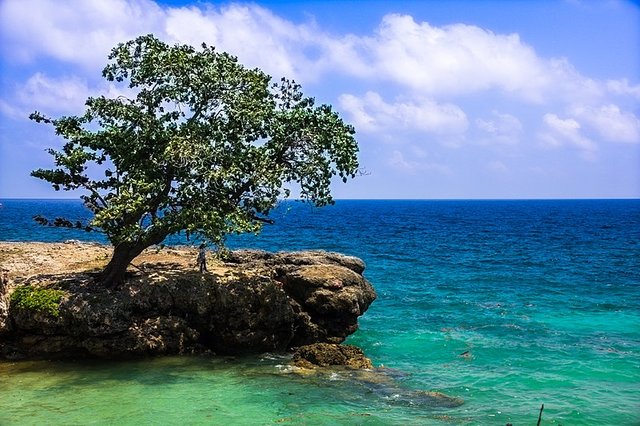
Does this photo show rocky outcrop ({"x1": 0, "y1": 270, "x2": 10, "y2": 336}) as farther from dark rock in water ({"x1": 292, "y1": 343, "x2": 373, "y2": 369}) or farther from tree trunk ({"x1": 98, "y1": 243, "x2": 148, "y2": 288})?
dark rock in water ({"x1": 292, "y1": 343, "x2": 373, "y2": 369})

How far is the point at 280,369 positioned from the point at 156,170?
9.40 meters

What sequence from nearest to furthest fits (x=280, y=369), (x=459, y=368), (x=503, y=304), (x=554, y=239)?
(x=280, y=369) < (x=459, y=368) < (x=503, y=304) < (x=554, y=239)

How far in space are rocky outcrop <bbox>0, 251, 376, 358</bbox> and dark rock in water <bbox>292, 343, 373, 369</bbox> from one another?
242 centimetres

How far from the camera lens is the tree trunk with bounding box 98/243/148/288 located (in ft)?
78.7

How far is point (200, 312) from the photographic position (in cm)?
2405

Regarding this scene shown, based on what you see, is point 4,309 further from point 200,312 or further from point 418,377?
point 418,377

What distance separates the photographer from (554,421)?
18.1 m

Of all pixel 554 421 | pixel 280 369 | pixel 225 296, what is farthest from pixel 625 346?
pixel 225 296

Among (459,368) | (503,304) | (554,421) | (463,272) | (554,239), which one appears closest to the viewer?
(554,421)

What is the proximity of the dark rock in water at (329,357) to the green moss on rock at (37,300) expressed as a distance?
948 centimetres

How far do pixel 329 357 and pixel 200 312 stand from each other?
5.70 meters

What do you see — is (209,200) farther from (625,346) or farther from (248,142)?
(625,346)

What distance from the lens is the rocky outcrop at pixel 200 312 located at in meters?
22.2

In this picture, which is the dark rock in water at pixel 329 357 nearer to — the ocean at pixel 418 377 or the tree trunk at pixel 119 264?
the ocean at pixel 418 377
